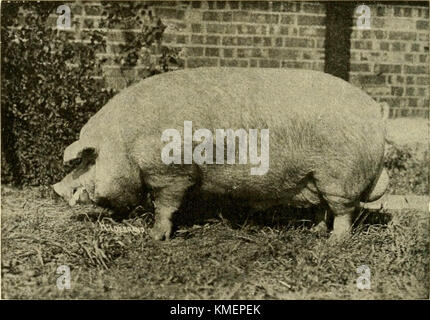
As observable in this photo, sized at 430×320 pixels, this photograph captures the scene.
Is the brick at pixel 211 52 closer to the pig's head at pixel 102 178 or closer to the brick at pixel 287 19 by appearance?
the brick at pixel 287 19

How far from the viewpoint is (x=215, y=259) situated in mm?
4148

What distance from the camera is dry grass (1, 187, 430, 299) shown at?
383cm

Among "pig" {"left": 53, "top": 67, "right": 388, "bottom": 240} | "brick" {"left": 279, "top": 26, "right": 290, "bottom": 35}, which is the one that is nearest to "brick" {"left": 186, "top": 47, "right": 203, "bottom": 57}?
"brick" {"left": 279, "top": 26, "right": 290, "bottom": 35}

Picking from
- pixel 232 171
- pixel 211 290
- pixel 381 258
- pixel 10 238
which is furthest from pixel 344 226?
pixel 10 238

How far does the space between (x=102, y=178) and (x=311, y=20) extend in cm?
338

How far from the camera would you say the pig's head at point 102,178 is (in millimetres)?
4215

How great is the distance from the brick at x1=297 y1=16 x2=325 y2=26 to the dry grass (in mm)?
2518

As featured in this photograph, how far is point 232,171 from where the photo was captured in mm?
4312

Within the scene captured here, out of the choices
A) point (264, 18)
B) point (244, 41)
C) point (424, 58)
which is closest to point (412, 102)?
point (424, 58)

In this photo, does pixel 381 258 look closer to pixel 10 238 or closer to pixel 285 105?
pixel 285 105

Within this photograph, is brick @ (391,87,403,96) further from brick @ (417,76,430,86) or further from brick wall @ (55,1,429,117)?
brick @ (417,76,430,86)

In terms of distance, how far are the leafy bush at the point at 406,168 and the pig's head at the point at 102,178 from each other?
3296 millimetres

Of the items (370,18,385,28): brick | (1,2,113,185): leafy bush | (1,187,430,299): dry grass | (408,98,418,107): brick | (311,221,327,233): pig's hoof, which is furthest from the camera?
(408,98,418,107): brick

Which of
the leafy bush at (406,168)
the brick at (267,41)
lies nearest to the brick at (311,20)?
the brick at (267,41)
